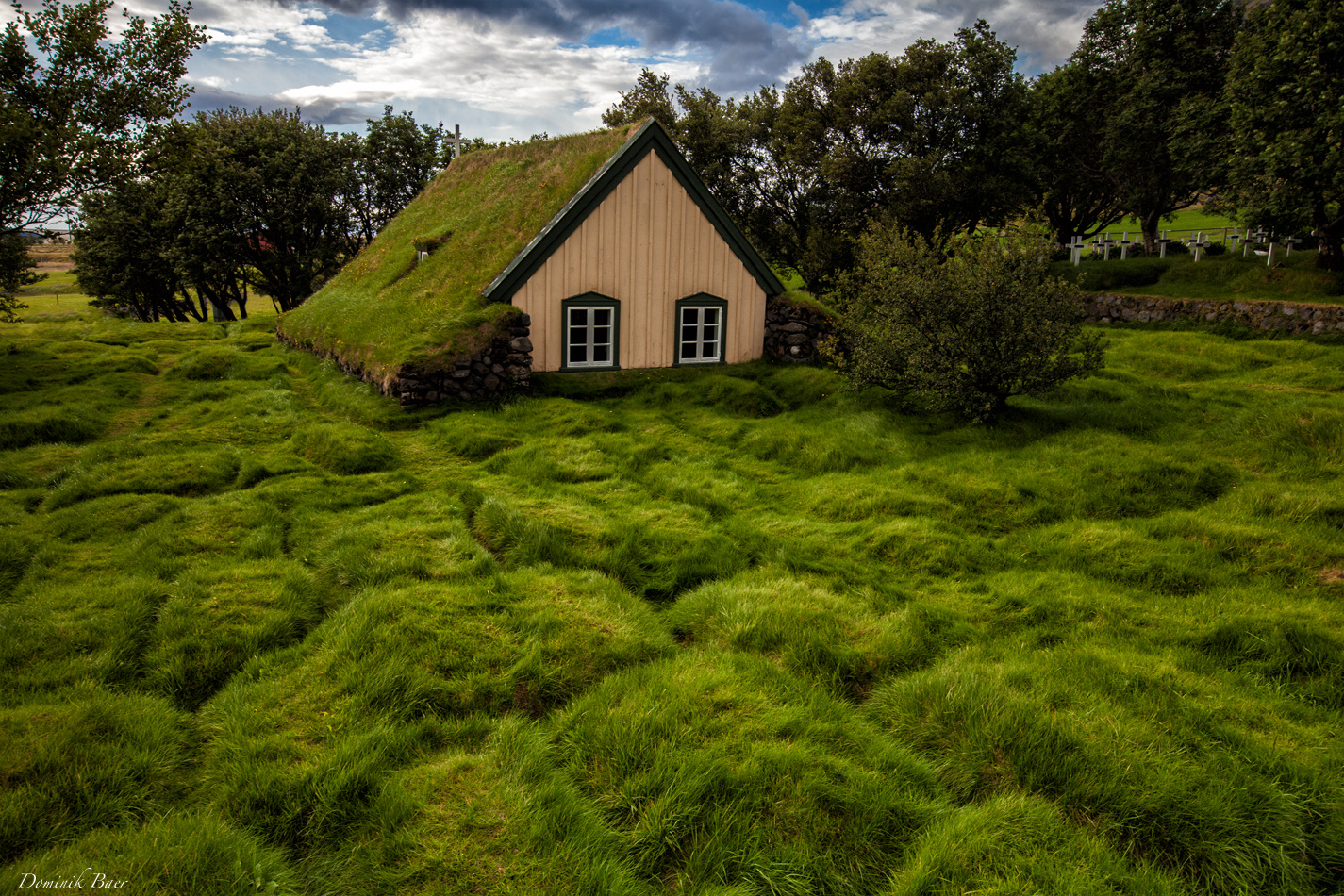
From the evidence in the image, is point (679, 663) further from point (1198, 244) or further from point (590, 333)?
point (1198, 244)

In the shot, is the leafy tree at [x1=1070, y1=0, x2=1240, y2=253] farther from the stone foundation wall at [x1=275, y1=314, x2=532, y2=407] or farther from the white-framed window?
the stone foundation wall at [x1=275, y1=314, x2=532, y2=407]

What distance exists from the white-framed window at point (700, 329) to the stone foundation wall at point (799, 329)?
1864 millimetres

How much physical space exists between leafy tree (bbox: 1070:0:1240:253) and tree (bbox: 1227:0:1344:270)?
7.09 ft

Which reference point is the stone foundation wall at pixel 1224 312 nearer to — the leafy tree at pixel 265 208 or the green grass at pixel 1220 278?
the green grass at pixel 1220 278

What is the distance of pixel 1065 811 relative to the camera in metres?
4.40

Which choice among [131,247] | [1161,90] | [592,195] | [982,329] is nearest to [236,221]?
[131,247]

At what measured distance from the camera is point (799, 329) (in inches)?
757

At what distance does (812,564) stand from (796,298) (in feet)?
42.5

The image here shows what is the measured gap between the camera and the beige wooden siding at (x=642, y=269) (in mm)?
16578

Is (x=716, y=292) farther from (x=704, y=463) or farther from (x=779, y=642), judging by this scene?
(x=779, y=642)

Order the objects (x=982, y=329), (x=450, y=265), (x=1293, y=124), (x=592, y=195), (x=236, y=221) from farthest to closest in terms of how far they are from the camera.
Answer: (x=236, y=221), (x=1293, y=124), (x=450, y=265), (x=592, y=195), (x=982, y=329)

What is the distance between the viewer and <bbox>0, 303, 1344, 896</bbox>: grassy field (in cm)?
400

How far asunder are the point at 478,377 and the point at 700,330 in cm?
637

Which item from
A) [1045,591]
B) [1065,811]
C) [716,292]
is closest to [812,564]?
[1045,591]
